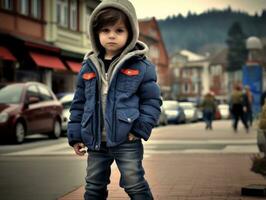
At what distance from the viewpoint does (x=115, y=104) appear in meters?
4.26

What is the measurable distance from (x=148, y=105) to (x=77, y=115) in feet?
1.63

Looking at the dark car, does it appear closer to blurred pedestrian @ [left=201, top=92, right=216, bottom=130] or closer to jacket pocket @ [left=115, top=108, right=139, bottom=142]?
blurred pedestrian @ [left=201, top=92, right=216, bottom=130]

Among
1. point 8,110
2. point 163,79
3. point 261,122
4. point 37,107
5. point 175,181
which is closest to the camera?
point 261,122

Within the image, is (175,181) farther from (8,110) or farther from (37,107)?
(37,107)

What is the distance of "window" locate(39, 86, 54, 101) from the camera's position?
18.2 metres

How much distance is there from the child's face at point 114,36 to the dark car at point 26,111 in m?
11.6

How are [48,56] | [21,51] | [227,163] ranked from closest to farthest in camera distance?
[227,163]
[21,51]
[48,56]

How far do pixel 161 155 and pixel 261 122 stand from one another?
5240 millimetres

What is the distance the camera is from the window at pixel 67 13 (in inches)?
1361

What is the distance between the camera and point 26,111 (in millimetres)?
16531

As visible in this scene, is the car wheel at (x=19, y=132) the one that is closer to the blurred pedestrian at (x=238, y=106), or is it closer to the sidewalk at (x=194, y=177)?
the sidewalk at (x=194, y=177)

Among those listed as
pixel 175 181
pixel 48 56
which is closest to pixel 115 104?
pixel 175 181

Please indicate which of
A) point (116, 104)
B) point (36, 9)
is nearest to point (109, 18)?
point (116, 104)

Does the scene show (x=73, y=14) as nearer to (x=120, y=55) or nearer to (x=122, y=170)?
(x=120, y=55)
